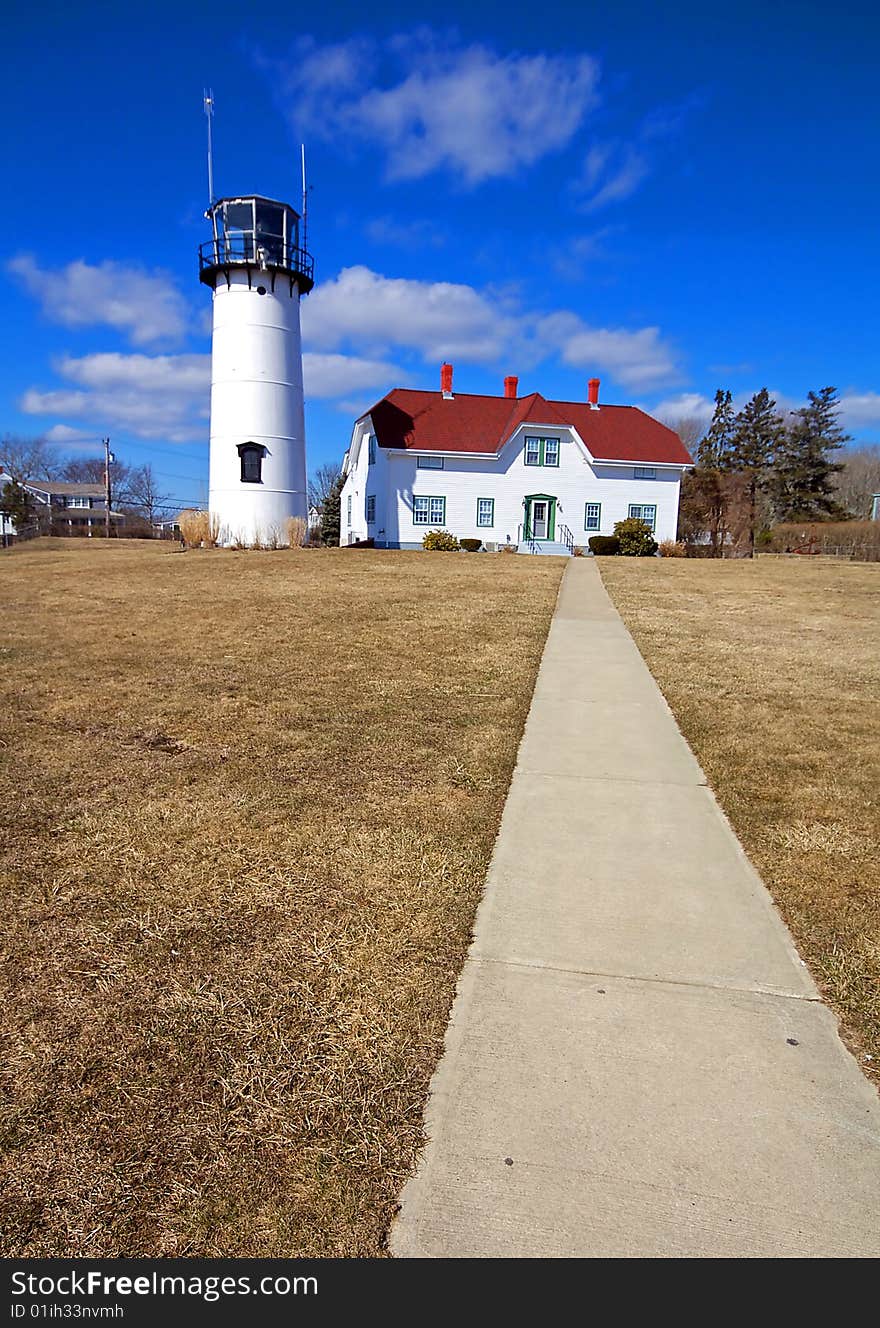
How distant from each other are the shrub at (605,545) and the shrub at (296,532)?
45.0ft

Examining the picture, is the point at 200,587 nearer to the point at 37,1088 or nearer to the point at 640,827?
the point at 640,827

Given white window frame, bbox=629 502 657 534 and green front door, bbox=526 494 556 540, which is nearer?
green front door, bbox=526 494 556 540

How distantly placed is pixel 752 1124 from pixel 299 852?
2.62 meters

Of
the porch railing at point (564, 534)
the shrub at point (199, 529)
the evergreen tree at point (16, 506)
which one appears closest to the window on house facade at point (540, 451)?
the porch railing at point (564, 534)

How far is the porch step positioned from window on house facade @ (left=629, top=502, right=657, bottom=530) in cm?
406

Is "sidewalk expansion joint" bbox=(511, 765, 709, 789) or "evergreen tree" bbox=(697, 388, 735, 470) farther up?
"evergreen tree" bbox=(697, 388, 735, 470)

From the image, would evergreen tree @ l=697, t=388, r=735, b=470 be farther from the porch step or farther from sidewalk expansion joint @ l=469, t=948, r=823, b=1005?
sidewalk expansion joint @ l=469, t=948, r=823, b=1005

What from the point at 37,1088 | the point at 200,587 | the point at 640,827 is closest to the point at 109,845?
the point at 37,1088

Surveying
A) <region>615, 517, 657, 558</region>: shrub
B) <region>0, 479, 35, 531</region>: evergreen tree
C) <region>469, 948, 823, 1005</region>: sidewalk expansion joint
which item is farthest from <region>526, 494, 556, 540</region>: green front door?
<region>0, 479, 35, 531</region>: evergreen tree

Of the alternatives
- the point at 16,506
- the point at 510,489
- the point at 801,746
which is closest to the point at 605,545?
the point at 510,489

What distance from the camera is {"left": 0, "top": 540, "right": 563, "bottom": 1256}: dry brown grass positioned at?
87.1 inches

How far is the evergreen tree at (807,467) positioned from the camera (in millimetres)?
60875

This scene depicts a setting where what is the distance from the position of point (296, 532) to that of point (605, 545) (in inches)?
568

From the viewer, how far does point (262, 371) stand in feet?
98.7
